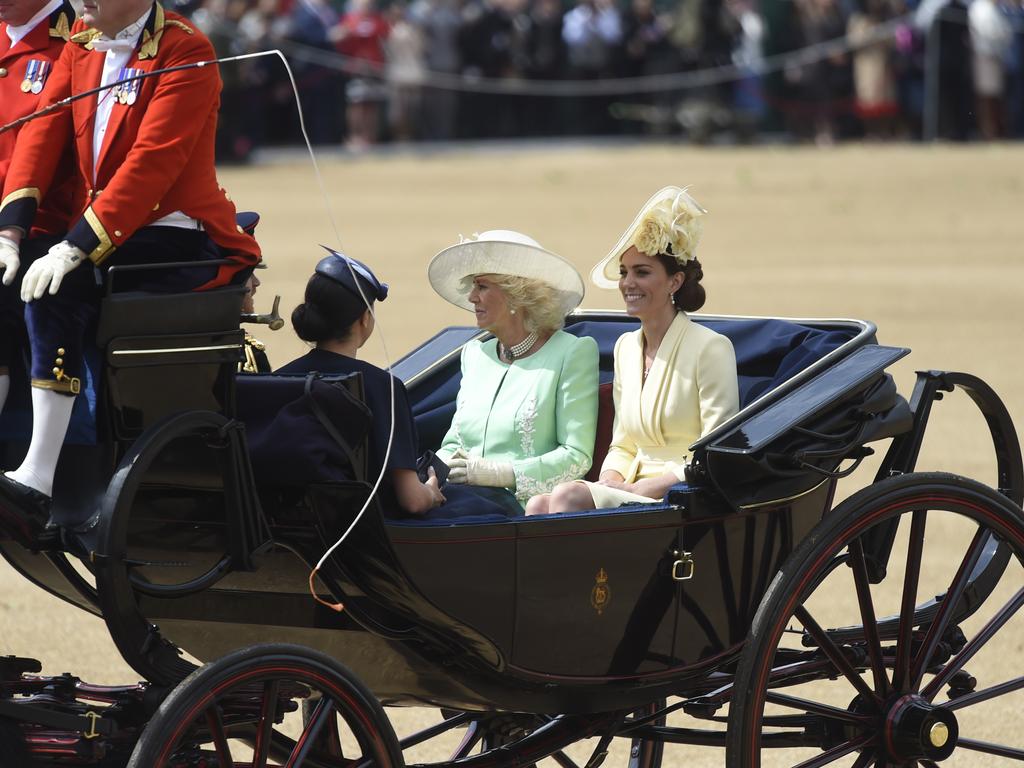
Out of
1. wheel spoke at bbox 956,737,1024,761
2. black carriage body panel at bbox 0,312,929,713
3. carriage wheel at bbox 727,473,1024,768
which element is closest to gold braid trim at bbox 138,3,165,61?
black carriage body panel at bbox 0,312,929,713

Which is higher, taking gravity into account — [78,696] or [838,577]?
[78,696]

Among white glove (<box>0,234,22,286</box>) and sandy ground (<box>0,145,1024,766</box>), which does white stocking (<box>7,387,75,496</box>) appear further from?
sandy ground (<box>0,145,1024,766</box>)

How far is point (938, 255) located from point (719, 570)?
12.0 metres

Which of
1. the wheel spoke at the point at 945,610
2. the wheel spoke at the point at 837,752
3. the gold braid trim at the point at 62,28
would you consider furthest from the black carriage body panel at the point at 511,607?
the gold braid trim at the point at 62,28

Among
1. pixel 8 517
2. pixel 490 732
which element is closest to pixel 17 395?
pixel 8 517

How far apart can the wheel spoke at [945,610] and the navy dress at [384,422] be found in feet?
3.14

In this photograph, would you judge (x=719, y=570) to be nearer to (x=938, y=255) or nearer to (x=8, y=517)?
(x=8, y=517)

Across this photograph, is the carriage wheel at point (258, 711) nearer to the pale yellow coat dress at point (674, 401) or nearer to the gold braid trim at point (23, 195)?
the gold braid trim at point (23, 195)

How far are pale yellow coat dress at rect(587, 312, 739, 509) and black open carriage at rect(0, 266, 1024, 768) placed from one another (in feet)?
0.98

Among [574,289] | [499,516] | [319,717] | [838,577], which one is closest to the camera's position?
[319,717]

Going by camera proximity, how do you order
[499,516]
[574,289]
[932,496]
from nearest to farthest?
[499,516] → [932,496] → [574,289]

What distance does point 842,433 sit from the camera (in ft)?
13.4

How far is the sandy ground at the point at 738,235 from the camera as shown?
9.34 metres

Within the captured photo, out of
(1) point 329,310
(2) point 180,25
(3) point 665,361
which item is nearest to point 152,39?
(2) point 180,25
